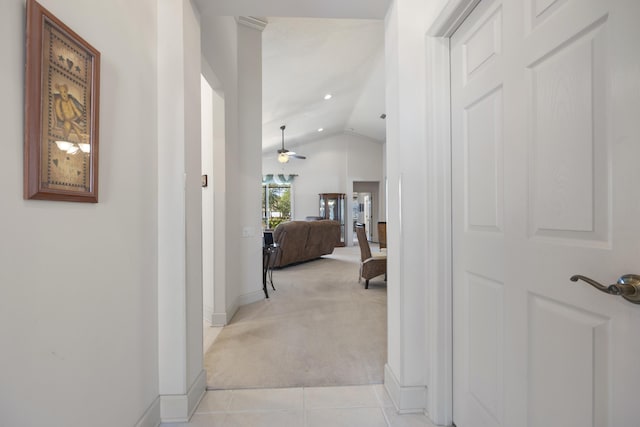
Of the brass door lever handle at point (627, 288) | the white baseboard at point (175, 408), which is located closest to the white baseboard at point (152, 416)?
the white baseboard at point (175, 408)

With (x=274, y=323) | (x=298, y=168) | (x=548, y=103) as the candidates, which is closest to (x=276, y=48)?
(x=274, y=323)

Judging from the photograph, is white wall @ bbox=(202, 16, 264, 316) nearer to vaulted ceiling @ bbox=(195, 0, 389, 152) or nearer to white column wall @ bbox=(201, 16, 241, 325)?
white column wall @ bbox=(201, 16, 241, 325)

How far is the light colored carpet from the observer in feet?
6.44

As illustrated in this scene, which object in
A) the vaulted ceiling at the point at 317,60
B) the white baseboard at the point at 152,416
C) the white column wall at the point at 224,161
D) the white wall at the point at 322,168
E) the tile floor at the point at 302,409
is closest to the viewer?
the white baseboard at the point at 152,416

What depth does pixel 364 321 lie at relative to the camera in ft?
9.86

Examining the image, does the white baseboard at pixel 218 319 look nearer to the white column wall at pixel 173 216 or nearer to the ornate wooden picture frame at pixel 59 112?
the white column wall at pixel 173 216

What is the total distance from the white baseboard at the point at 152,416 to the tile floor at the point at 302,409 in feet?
0.20

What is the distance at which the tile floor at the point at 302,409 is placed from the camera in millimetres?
1524

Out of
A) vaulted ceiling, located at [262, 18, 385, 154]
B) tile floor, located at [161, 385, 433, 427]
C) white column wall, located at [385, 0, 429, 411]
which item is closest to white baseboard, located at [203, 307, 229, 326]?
tile floor, located at [161, 385, 433, 427]

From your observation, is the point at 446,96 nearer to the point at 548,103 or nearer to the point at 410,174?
the point at 410,174

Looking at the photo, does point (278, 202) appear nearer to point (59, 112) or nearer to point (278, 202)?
point (278, 202)

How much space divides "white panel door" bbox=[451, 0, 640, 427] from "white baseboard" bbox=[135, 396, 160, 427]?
5.28 ft

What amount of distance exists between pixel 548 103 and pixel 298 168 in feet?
32.5

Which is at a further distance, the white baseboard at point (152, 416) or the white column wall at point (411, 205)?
the white column wall at point (411, 205)
